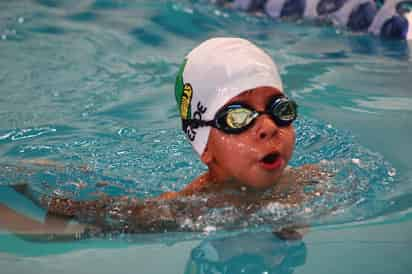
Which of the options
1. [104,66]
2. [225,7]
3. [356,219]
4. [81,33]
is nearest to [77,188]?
[356,219]

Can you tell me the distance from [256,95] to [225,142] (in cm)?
26

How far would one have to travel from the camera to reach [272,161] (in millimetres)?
3244

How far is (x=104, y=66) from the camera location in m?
6.23

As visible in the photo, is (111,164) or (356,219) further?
(111,164)

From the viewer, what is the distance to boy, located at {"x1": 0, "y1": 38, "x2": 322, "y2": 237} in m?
3.25

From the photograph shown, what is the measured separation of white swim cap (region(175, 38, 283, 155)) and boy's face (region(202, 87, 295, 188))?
55mm

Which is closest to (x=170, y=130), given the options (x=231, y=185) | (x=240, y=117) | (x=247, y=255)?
(x=231, y=185)

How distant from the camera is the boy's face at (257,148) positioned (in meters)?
3.23

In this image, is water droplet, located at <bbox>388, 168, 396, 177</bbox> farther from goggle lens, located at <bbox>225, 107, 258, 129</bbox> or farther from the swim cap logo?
the swim cap logo

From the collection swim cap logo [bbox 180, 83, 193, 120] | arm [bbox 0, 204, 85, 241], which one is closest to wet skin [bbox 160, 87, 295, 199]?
swim cap logo [bbox 180, 83, 193, 120]

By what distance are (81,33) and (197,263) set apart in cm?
452

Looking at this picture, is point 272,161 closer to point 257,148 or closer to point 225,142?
point 257,148

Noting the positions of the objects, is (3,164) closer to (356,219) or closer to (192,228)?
(192,228)

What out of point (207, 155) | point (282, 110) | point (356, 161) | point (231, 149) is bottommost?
point (356, 161)
